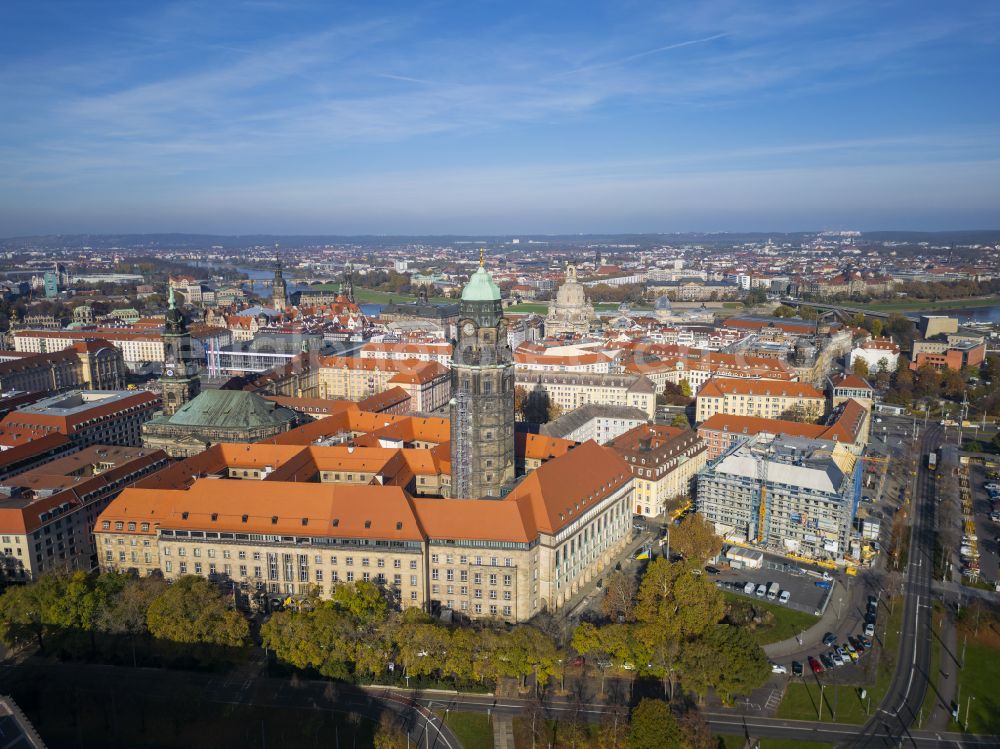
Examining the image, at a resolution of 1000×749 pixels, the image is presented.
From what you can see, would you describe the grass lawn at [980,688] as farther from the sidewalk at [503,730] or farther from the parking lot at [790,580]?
the sidewalk at [503,730]

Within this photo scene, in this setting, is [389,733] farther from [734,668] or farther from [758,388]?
[758,388]

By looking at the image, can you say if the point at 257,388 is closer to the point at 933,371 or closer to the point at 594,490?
the point at 594,490

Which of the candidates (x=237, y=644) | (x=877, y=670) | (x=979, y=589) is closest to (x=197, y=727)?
(x=237, y=644)

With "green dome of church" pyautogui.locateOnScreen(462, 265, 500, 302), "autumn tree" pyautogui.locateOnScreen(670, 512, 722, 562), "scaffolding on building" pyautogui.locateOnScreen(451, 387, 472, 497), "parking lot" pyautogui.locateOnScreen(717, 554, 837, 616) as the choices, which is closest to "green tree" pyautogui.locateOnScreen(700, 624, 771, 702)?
"parking lot" pyautogui.locateOnScreen(717, 554, 837, 616)

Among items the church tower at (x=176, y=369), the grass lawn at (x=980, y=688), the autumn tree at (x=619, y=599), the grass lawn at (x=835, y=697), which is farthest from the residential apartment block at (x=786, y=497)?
the church tower at (x=176, y=369)

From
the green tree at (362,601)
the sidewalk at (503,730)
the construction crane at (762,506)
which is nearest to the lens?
the sidewalk at (503,730)

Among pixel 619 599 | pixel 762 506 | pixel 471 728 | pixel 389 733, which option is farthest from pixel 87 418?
pixel 762 506

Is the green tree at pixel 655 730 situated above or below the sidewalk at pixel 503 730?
above
